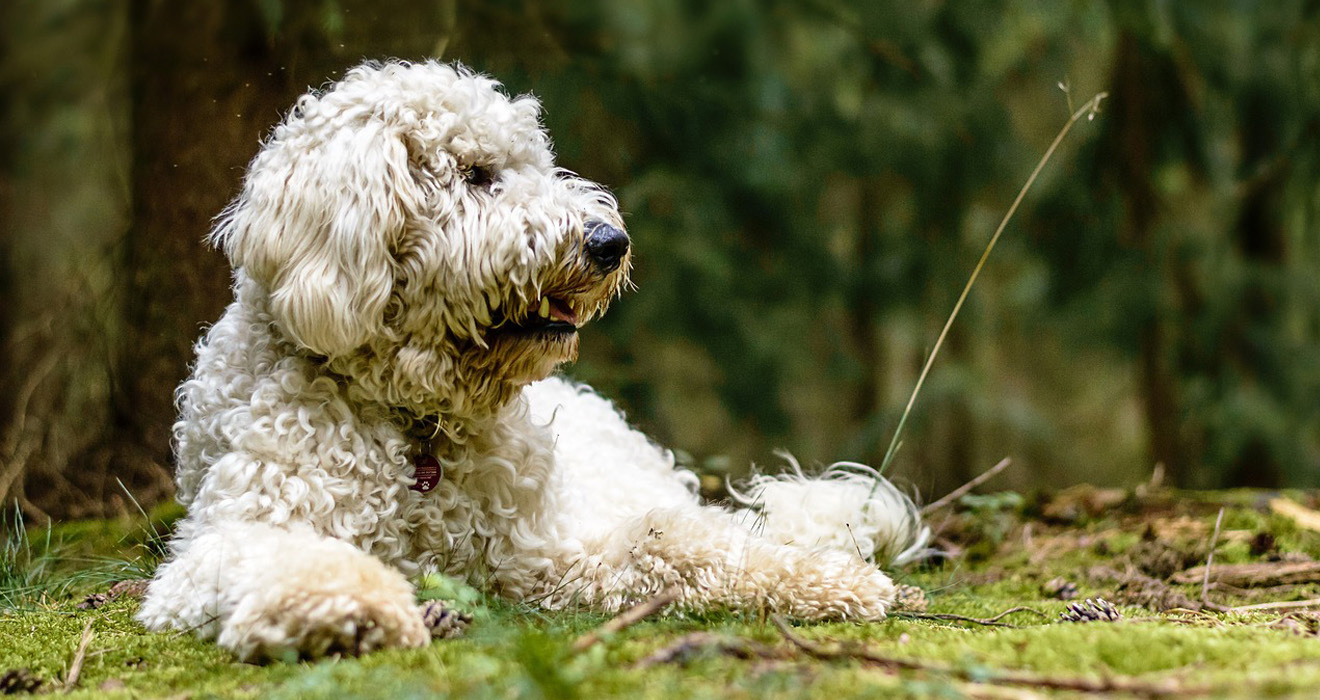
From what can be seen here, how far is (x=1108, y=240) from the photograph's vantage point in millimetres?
7477

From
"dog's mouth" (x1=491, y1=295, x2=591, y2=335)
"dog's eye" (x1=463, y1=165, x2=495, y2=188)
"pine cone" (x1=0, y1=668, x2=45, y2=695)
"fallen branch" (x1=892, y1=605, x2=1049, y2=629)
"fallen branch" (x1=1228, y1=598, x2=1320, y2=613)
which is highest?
"dog's eye" (x1=463, y1=165, x2=495, y2=188)

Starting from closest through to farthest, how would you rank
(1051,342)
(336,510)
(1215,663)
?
(1215,663), (336,510), (1051,342)

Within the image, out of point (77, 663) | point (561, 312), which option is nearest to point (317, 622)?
point (77, 663)

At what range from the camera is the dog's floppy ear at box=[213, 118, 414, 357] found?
3064mm

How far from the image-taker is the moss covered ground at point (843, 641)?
201 centimetres

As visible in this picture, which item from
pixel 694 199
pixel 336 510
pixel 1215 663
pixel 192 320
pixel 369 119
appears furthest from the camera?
pixel 694 199

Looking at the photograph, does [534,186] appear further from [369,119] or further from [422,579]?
[422,579]

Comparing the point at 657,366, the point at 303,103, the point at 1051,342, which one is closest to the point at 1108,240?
the point at 1051,342

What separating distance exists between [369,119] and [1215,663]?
2.65 metres

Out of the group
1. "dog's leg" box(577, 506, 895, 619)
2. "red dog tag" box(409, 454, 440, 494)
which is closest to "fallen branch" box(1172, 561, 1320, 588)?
"dog's leg" box(577, 506, 895, 619)

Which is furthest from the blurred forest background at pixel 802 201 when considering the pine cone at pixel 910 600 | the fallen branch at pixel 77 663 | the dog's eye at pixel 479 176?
the fallen branch at pixel 77 663

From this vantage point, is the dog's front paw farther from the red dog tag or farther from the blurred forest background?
the blurred forest background

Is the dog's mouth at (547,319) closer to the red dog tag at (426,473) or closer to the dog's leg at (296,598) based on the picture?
the red dog tag at (426,473)

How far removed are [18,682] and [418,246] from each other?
4.97 feet
